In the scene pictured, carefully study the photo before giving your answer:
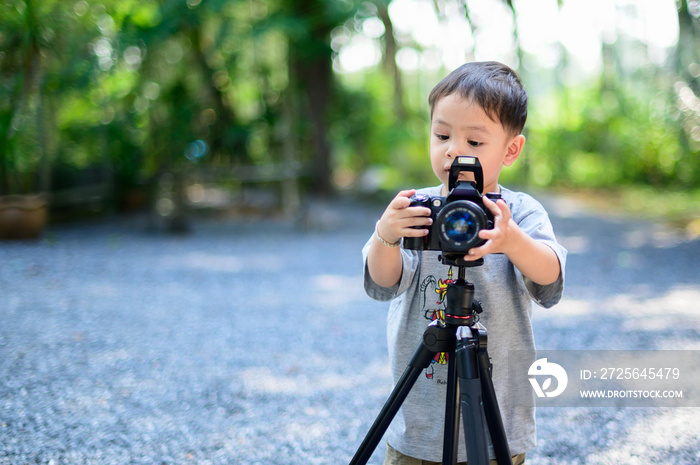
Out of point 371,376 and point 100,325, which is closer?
point 371,376

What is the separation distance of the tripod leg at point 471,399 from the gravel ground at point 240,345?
1368mm

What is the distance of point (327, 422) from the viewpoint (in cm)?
295

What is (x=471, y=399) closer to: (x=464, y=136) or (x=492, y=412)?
(x=492, y=412)

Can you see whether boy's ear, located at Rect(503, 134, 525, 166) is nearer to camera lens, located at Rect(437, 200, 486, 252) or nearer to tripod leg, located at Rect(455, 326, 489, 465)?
camera lens, located at Rect(437, 200, 486, 252)

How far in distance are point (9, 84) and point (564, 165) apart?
12654 mm

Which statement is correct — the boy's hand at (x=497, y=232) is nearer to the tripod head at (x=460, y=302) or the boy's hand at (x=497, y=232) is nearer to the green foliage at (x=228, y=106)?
the tripod head at (x=460, y=302)

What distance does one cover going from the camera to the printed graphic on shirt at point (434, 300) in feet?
5.25

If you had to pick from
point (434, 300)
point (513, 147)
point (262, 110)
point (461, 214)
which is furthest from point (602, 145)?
point (461, 214)

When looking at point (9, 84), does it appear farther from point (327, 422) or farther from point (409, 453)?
point (409, 453)

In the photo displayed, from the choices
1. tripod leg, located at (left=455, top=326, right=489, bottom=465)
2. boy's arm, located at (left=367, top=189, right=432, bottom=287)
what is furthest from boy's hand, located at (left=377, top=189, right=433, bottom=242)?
tripod leg, located at (left=455, top=326, right=489, bottom=465)

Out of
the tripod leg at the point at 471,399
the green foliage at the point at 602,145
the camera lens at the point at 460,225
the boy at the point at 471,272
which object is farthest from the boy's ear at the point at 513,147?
the green foliage at the point at 602,145

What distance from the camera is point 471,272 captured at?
1.62m

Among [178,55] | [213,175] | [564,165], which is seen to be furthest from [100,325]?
[564,165]

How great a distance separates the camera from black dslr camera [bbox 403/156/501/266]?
4.11 feet
